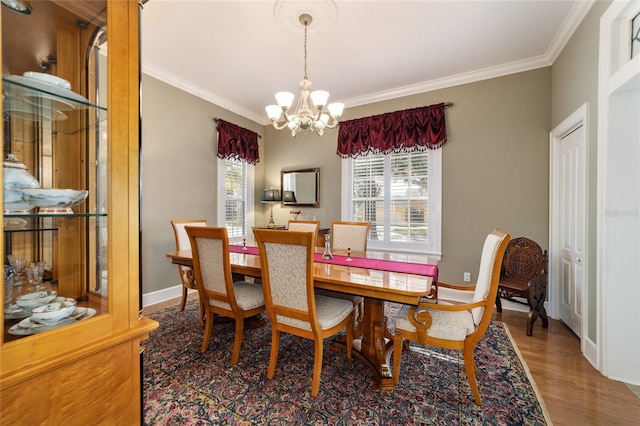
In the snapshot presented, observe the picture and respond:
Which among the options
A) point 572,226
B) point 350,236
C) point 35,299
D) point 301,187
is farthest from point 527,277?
point 35,299

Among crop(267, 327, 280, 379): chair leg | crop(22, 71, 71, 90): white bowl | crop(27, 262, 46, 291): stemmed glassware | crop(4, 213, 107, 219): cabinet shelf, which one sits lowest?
crop(267, 327, 280, 379): chair leg

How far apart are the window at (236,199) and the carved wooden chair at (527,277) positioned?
12.7 ft

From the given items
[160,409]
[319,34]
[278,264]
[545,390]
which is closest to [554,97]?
[319,34]

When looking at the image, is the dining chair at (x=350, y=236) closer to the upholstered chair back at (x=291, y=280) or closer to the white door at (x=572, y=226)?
the upholstered chair back at (x=291, y=280)

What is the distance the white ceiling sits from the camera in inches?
92.4

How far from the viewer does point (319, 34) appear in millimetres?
2633

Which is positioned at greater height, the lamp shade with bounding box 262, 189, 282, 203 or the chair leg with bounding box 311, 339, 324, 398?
the lamp shade with bounding box 262, 189, 282, 203

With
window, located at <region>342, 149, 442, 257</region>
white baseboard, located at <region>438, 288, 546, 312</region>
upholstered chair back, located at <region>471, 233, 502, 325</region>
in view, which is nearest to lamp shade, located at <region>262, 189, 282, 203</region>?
window, located at <region>342, 149, 442, 257</region>

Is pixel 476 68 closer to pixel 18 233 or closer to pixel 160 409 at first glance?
pixel 18 233

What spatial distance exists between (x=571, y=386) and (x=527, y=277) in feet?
4.36

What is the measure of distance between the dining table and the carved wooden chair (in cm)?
121

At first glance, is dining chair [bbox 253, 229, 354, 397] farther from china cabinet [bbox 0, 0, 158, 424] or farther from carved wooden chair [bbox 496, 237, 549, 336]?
carved wooden chair [bbox 496, 237, 549, 336]

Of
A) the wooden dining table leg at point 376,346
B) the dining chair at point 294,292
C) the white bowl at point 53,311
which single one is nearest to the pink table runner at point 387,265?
the wooden dining table leg at point 376,346

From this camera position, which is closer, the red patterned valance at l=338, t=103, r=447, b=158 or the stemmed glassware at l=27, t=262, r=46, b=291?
the stemmed glassware at l=27, t=262, r=46, b=291
